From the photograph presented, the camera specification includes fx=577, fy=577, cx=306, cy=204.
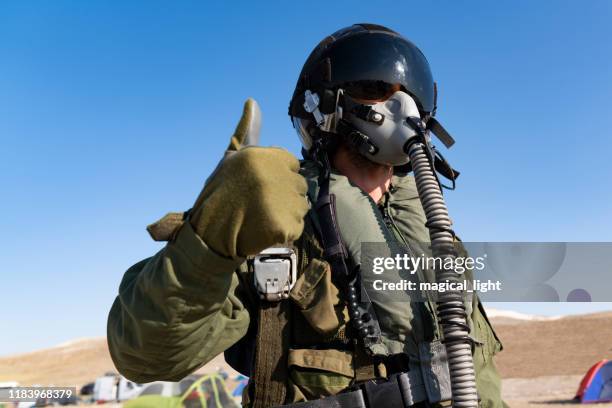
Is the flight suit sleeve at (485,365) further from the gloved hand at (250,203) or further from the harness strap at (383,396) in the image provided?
the gloved hand at (250,203)

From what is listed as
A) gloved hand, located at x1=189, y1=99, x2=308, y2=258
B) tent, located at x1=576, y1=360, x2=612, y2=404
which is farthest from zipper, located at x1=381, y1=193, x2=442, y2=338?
tent, located at x1=576, y1=360, x2=612, y2=404

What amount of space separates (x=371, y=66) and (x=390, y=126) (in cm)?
29

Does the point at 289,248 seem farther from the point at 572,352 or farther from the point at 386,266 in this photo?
the point at 572,352

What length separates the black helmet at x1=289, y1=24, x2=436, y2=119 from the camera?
8.36 feet

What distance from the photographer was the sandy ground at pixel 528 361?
19.9m

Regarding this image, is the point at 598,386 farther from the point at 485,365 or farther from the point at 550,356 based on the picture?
the point at 485,365

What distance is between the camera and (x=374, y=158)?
251 cm

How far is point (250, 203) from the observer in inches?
49.2

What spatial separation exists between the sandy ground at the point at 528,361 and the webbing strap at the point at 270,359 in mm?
15339

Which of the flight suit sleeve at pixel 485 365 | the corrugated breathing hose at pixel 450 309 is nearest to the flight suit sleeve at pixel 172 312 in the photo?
the corrugated breathing hose at pixel 450 309

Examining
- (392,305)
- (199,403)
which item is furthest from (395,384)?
(199,403)

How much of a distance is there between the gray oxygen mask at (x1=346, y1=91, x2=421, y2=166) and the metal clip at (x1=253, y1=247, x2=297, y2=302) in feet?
2.49

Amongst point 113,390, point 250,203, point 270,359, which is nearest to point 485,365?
point 270,359

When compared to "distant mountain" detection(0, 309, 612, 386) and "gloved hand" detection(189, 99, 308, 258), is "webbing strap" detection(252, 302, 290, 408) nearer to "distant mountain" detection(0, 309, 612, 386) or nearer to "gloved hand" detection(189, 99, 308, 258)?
"gloved hand" detection(189, 99, 308, 258)
